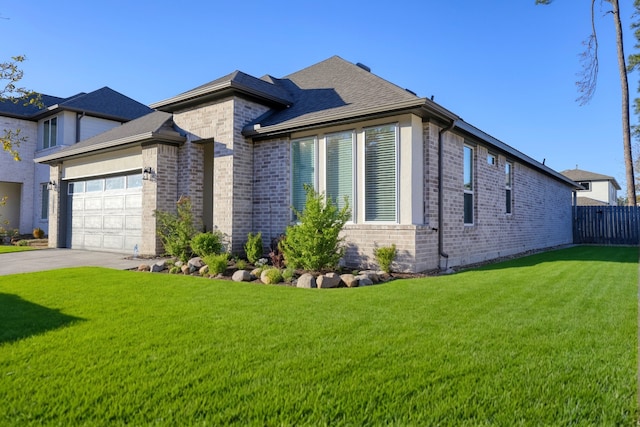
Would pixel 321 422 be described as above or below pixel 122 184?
below

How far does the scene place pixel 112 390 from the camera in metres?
2.65

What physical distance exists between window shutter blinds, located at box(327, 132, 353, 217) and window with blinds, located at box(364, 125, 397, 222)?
1.36 feet

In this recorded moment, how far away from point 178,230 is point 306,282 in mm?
4706

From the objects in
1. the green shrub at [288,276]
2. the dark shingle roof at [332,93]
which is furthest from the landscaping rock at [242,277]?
the dark shingle roof at [332,93]

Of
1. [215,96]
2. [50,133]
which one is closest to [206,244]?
[215,96]

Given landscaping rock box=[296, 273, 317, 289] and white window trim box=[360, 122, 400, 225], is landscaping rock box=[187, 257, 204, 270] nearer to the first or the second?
landscaping rock box=[296, 273, 317, 289]

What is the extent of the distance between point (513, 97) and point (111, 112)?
18501mm

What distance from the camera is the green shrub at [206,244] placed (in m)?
9.46

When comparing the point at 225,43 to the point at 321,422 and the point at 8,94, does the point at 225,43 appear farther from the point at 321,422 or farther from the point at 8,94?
the point at 321,422

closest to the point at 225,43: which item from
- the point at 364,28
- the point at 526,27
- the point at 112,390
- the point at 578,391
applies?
the point at 364,28

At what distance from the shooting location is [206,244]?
948 cm

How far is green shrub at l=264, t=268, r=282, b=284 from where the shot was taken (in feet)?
23.9

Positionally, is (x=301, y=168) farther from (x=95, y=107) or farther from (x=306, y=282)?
(x=95, y=107)

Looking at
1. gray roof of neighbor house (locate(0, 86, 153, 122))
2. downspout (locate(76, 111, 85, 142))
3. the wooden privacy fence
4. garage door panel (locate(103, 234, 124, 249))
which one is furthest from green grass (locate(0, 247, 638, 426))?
the wooden privacy fence
